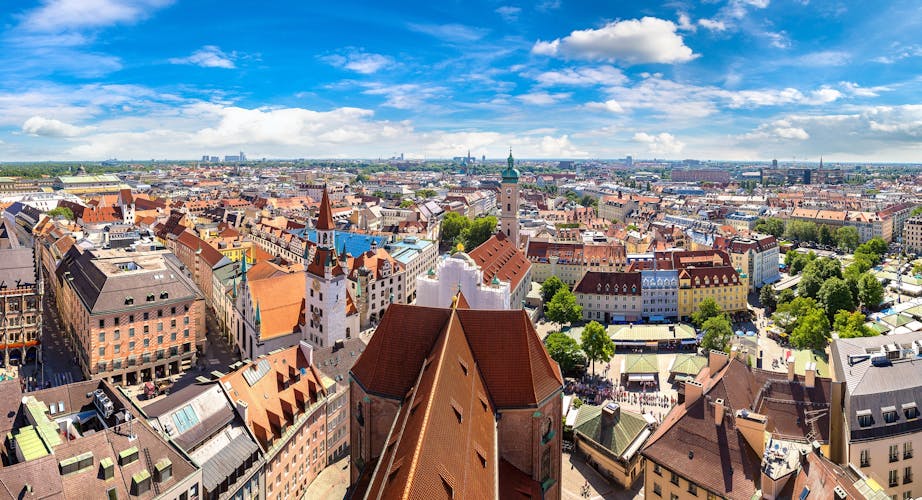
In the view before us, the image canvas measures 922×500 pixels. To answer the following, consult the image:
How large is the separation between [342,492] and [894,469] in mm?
35958

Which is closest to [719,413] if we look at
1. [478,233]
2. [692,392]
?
[692,392]

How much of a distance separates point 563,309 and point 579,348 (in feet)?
55.3

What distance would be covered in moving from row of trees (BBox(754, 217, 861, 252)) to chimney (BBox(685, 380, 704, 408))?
144 meters

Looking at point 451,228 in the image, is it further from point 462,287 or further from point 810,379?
point 810,379

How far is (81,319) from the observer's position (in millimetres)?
67000

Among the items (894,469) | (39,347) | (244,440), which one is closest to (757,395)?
(894,469)

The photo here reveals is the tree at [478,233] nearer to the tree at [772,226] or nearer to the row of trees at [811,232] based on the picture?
the row of trees at [811,232]

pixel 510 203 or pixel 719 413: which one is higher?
pixel 510 203

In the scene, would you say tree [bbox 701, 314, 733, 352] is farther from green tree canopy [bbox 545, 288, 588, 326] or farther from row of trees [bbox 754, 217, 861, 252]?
row of trees [bbox 754, 217, 861, 252]

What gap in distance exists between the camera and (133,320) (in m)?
64.8

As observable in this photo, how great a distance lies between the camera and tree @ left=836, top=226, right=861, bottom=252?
516ft

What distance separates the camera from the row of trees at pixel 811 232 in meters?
158

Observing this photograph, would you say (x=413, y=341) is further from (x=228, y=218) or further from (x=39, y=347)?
(x=228, y=218)

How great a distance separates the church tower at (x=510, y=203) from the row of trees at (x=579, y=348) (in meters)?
54.7
